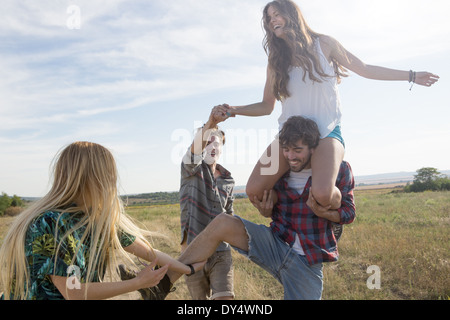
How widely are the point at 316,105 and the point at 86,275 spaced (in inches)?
99.7

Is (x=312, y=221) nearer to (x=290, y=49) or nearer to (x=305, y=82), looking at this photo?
(x=305, y=82)

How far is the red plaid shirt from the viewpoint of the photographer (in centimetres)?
356

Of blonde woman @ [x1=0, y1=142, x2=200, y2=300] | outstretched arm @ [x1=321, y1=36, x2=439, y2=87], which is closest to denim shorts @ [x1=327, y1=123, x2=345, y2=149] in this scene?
outstretched arm @ [x1=321, y1=36, x2=439, y2=87]

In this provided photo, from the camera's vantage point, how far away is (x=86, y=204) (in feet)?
10.3

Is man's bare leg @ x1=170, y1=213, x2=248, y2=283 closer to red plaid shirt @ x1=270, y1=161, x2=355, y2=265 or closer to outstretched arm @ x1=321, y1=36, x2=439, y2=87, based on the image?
red plaid shirt @ x1=270, y1=161, x2=355, y2=265

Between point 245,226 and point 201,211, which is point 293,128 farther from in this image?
point 201,211

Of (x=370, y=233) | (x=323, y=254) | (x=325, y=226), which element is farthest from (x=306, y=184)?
(x=370, y=233)

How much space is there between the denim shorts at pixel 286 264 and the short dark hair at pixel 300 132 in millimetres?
868

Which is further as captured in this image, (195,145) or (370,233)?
(370,233)

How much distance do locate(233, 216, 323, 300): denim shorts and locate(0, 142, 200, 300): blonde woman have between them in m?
0.90

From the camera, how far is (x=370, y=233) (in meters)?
10.8

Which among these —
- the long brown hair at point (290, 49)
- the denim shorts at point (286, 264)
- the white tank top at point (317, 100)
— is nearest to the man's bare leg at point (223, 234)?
the denim shorts at point (286, 264)

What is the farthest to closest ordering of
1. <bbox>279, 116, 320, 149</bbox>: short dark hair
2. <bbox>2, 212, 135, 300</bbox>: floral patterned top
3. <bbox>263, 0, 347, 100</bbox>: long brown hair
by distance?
<bbox>263, 0, 347, 100</bbox>: long brown hair, <bbox>279, 116, 320, 149</bbox>: short dark hair, <bbox>2, 212, 135, 300</bbox>: floral patterned top
